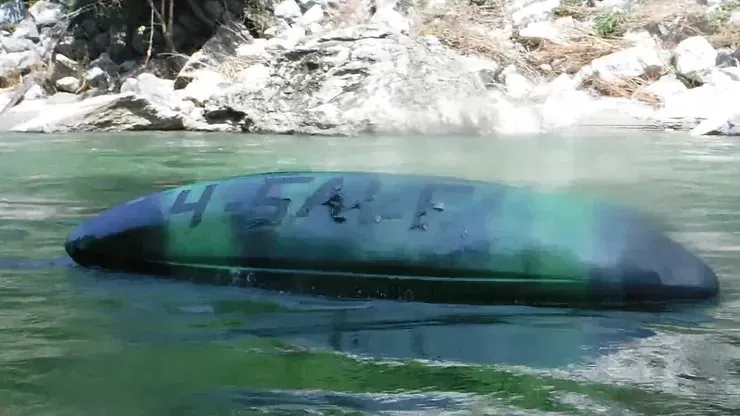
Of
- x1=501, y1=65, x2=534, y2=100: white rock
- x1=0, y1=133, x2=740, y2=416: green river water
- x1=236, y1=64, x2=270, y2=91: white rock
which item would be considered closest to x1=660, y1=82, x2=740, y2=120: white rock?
x1=501, y1=65, x2=534, y2=100: white rock

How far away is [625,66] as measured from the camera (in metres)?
11.4

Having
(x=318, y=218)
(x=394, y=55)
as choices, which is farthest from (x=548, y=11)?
(x=318, y=218)

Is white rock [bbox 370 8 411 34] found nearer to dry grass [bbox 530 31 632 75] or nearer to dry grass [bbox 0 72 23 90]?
dry grass [bbox 530 31 632 75]

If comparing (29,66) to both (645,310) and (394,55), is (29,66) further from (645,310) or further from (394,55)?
(645,310)

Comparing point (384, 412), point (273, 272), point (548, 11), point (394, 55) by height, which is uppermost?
point (548, 11)

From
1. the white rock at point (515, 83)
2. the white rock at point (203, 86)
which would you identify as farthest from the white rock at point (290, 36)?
the white rock at point (515, 83)

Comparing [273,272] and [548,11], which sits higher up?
[548,11]

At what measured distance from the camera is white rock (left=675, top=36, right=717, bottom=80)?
35.6ft

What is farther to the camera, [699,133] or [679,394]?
[699,133]

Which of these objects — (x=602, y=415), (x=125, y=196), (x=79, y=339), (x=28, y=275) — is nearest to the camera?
(x=602, y=415)

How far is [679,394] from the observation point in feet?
6.36

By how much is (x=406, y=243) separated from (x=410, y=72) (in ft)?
25.6

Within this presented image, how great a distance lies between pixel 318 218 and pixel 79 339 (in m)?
0.86

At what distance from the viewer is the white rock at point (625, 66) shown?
11.3 m
